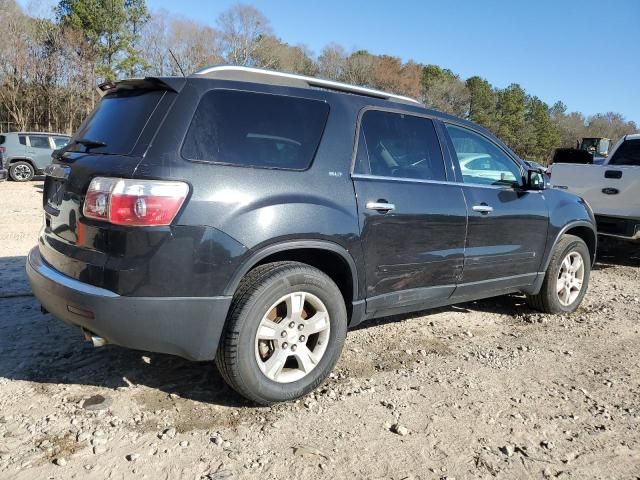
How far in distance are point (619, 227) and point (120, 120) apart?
272 inches

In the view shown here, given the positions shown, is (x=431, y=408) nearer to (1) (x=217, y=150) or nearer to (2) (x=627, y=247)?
(1) (x=217, y=150)

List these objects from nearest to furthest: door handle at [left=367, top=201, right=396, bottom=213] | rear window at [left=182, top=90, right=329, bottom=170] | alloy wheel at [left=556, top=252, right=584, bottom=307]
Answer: rear window at [left=182, top=90, right=329, bottom=170] < door handle at [left=367, top=201, right=396, bottom=213] < alloy wheel at [left=556, top=252, right=584, bottom=307]

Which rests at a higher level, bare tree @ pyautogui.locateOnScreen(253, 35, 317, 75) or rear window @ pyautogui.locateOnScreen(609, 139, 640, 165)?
bare tree @ pyautogui.locateOnScreen(253, 35, 317, 75)

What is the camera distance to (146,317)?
2.70 m

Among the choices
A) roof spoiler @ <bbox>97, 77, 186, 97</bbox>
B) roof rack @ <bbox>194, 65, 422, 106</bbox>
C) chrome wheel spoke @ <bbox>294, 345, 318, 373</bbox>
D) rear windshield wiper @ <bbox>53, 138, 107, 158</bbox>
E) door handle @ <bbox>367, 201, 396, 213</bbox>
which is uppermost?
roof rack @ <bbox>194, 65, 422, 106</bbox>

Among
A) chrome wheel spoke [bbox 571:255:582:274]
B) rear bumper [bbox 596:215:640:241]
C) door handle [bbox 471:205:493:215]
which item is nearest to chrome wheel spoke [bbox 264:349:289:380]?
door handle [bbox 471:205:493:215]

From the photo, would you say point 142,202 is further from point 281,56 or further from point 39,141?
point 281,56

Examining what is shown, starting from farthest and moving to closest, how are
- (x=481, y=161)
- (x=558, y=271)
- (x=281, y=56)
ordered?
(x=281, y=56), (x=558, y=271), (x=481, y=161)

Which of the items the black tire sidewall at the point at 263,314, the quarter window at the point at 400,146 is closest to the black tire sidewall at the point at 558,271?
the quarter window at the point at 400,146

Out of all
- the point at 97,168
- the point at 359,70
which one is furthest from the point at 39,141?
the point at 359,70

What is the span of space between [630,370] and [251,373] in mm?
2836

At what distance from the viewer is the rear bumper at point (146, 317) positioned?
106 inches

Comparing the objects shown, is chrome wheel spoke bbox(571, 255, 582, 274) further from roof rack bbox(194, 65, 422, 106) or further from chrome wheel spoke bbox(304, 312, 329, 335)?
chrome wheel spoke bbox(304, 312, 329, 335)

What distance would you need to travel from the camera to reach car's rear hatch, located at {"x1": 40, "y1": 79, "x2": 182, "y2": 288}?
2.74m
